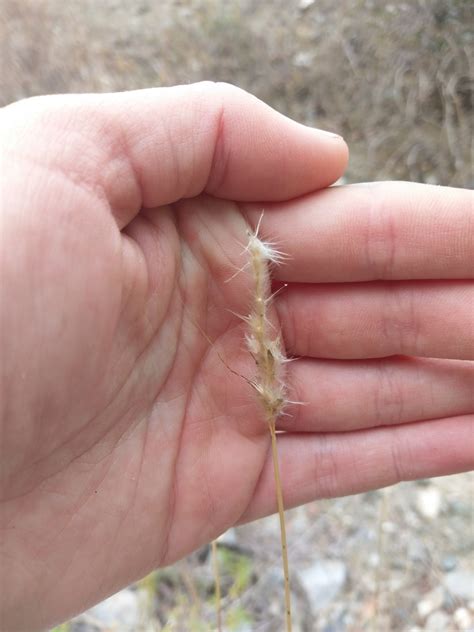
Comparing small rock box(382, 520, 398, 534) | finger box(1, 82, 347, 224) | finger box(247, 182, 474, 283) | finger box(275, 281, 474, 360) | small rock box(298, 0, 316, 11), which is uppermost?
finger box(1, 82, 347, 224)

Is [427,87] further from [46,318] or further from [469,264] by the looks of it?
[46,318]

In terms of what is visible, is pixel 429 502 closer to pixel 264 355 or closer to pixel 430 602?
pixel 430 602

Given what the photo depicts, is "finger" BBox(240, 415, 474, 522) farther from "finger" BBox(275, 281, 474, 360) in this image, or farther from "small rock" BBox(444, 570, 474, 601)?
"small rock" BBox(444, 570, 474, 601)

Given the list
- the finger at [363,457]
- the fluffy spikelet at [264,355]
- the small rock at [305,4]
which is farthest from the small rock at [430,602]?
the small rock at [305,4]

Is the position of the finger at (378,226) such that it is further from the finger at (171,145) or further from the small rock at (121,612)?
the small rock at (121,612)

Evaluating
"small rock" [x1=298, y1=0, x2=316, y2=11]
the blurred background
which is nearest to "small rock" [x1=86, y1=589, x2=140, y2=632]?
the blurred background

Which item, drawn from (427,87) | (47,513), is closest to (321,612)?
(47,513)

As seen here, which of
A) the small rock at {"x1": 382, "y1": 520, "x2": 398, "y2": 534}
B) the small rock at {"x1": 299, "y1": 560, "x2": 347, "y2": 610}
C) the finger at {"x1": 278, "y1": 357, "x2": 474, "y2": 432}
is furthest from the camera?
the small rock at {"x1": 382, "y1": 520, "x2": 398, "y2": 534}

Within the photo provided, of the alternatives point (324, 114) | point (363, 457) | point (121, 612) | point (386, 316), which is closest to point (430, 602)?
point (363, 457)
